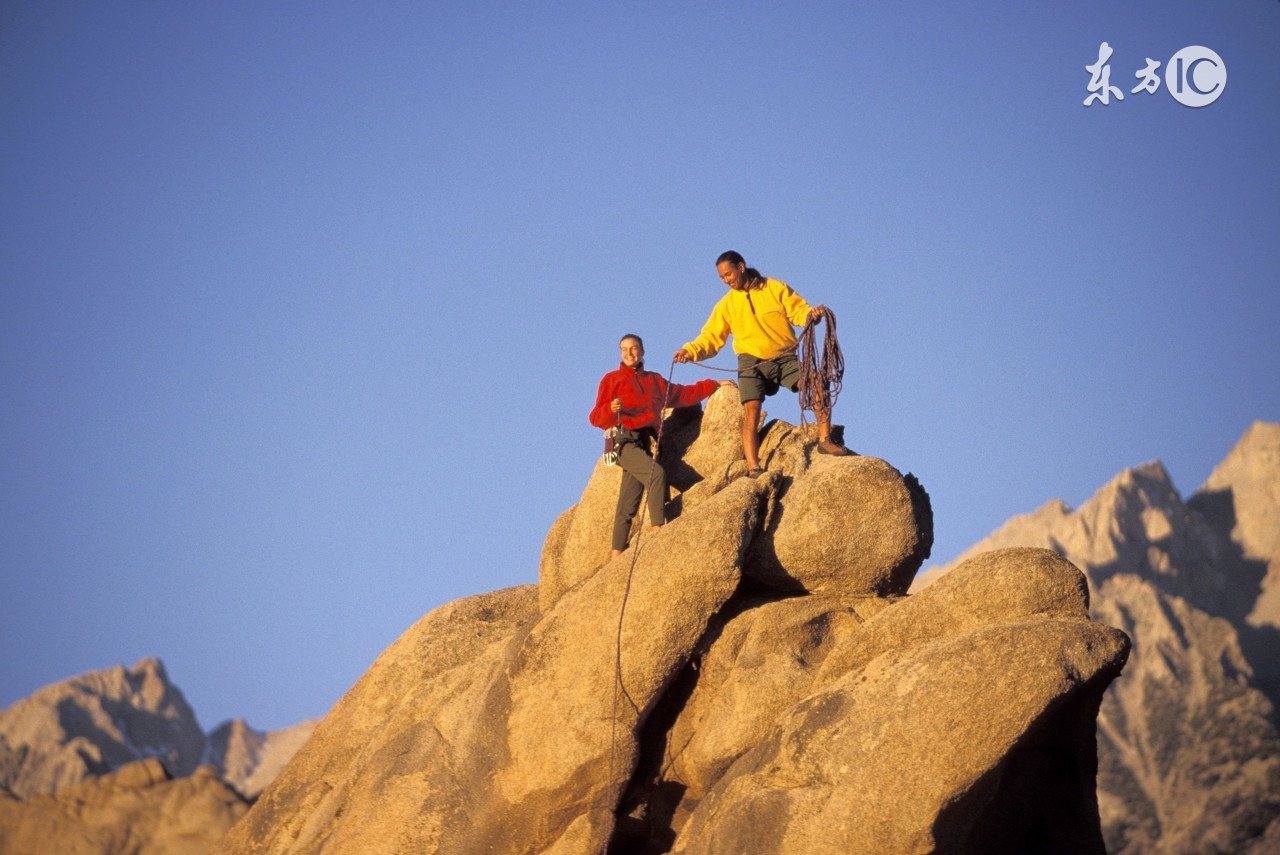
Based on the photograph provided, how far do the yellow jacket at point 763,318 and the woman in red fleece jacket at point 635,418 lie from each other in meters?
0.66

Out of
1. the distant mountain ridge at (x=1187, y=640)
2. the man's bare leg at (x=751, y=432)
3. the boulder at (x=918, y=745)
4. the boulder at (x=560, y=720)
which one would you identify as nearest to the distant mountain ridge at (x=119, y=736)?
the distant mountain ridge at (x=1187, y=640)

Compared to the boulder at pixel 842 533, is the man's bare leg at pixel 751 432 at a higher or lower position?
higher

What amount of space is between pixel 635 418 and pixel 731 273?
2.25 meters

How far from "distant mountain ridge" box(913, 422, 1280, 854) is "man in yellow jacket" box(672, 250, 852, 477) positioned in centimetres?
4860

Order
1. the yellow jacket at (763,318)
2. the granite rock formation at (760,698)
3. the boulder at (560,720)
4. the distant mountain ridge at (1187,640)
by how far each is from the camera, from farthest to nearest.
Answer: the distant mountain ridge at (1187,640) → the yellow jacket at (763,318) → the boulder at (560,720) → the granite rock formation at (760,698)

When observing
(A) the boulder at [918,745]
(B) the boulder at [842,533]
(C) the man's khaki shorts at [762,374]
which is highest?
(C) the man's khaki shorts at [762,374]

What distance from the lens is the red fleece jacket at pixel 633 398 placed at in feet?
58.1

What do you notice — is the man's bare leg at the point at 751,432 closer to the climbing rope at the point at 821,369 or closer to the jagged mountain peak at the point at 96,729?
the climbing rope at the point at 821,369

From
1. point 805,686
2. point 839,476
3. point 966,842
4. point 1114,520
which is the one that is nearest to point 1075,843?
point 966,842

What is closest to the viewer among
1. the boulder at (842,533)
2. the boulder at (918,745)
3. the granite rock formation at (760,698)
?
the boulder at (918,745)

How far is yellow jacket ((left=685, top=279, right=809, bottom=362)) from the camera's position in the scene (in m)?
17.8

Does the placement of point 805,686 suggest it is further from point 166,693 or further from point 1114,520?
point 166,693

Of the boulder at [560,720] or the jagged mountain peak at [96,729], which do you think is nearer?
the boulder at [560,720]

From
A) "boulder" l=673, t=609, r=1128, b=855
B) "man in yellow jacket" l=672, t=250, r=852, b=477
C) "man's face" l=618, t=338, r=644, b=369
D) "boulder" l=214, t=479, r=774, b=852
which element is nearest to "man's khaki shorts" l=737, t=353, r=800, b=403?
"man in yellow jacket" l=672, t=250, r=852, b=477
